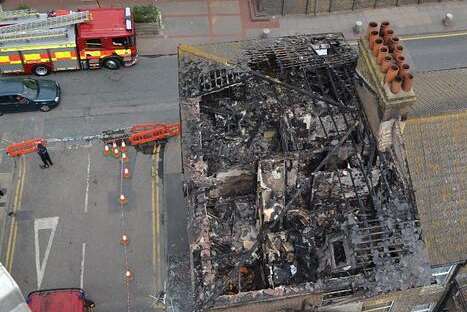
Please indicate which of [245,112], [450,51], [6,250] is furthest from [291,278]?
[450,51]

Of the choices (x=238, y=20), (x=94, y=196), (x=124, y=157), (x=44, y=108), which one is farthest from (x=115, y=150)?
(x=238, y=20)

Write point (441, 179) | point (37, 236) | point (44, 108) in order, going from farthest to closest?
1. point (44, 108)
2. point (37, 236)
3. point (441, 179)

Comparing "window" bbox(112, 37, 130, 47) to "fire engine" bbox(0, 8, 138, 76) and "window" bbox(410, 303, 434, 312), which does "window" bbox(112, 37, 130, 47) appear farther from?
"window" bbox(410, 303, 434, 312)

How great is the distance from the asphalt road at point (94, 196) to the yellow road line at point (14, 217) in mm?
120

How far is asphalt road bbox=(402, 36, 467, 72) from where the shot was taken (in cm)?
3394

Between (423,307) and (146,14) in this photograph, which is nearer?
(423,307)

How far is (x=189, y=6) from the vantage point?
37.0 meters

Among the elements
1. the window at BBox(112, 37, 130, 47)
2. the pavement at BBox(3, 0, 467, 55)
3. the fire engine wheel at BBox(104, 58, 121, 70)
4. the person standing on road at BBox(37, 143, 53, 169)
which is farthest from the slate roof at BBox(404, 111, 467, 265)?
the fire engine wheel at BBox(104, 58, 121, 70)

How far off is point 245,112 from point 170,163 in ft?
31.6

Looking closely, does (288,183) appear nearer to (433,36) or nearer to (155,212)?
(155,212)

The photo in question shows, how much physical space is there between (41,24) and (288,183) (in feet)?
63.1

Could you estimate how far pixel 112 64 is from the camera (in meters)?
33.3

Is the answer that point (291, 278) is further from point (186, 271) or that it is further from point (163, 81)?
point (163, 81)

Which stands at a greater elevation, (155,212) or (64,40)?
(64,40)
